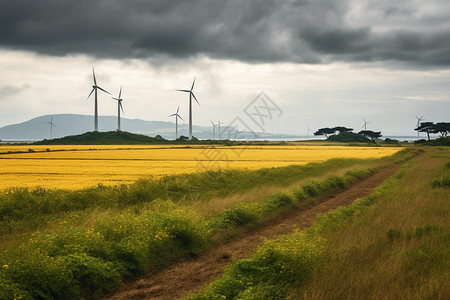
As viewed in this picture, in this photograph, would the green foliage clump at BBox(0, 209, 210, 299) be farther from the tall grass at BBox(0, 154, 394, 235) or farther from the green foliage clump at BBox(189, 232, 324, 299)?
the tall grass at BBox(0, 154, 394, 235)

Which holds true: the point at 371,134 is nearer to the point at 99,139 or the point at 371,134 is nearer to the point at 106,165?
the point at 99,139

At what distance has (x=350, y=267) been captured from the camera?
946 cm

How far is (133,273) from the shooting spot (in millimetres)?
10828

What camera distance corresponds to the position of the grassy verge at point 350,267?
8.16 meters

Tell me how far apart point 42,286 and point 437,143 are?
136 m

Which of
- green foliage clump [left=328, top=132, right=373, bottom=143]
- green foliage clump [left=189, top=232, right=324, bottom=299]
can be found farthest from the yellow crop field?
green foliage clump [left=328, top=132, right=373, bottom=143]

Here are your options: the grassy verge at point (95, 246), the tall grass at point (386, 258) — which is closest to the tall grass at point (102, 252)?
the grassy verge at point (95, 246)

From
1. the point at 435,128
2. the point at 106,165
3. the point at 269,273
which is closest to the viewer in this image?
the point at 269,273

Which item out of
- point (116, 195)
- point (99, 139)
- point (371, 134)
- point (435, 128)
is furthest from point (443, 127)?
point (116, 195)

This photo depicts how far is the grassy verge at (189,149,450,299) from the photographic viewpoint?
816cm

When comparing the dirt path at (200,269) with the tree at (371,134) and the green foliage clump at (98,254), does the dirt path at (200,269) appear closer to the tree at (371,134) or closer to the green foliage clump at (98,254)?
the green foliage clump at (98,254)

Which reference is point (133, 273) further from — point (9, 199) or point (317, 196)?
point (317, 196)

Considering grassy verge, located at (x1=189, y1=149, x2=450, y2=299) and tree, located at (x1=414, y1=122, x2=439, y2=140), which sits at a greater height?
tree, located at (x1=414, y1=122, x2=439, y2=140)

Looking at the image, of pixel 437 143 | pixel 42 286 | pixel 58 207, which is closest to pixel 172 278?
pixel 42 286
